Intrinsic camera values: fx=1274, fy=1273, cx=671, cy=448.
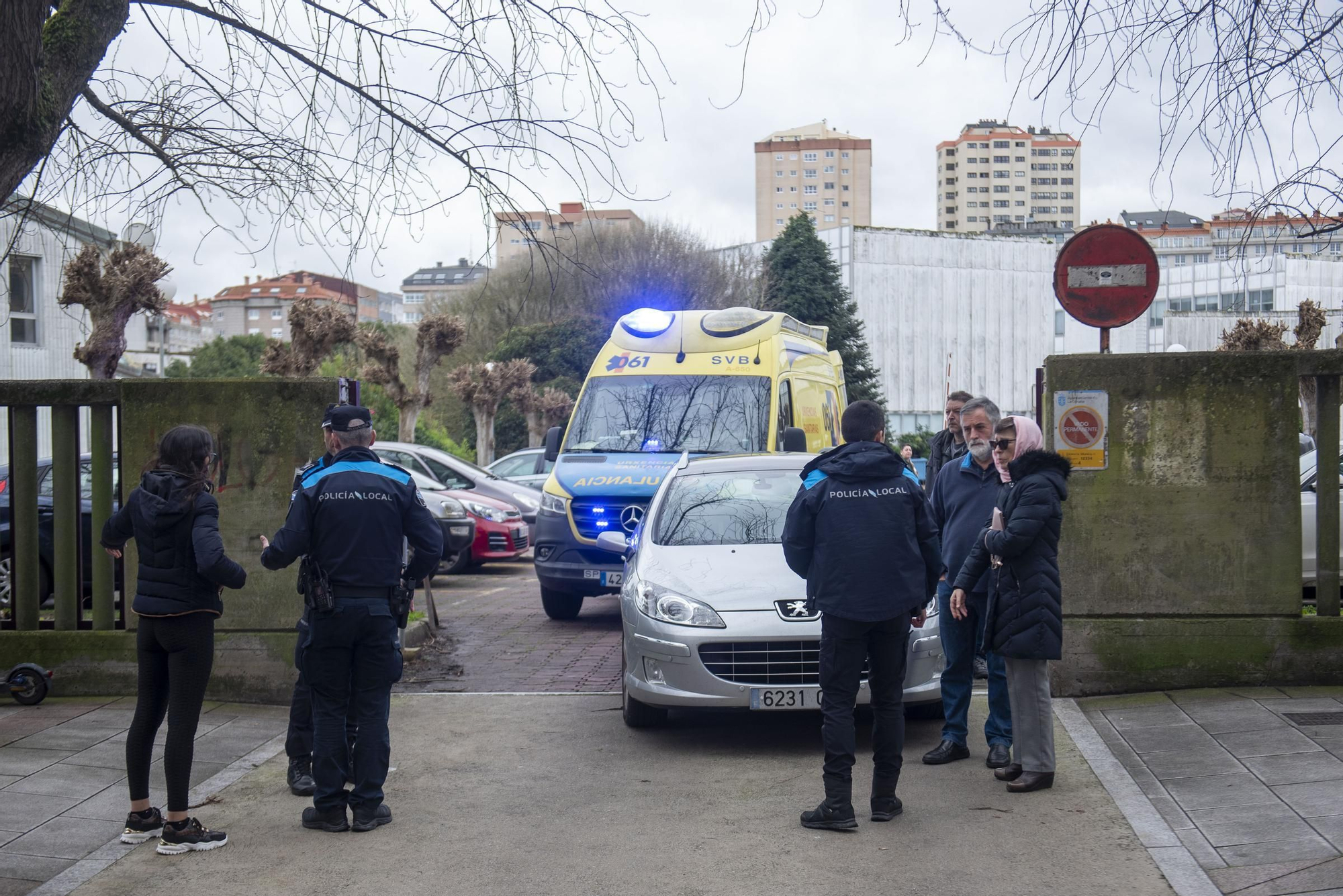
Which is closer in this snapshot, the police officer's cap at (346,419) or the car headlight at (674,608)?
the police officer's cap at (346,419)

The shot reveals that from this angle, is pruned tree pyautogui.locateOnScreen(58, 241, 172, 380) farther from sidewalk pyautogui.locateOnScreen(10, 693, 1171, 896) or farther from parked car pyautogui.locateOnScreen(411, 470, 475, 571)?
sidewalk pyautogui.locateOnScreen(10, 693, 1171, 896)

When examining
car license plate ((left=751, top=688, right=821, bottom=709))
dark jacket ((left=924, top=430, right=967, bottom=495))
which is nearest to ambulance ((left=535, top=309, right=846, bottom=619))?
dark jacket ((left=924, top=430, right=967, bottom=495))

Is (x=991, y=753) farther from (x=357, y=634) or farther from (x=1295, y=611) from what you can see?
(x=357, y=634)

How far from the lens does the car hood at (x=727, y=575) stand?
22.9ft

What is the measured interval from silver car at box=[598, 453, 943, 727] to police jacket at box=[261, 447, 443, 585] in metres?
1.75

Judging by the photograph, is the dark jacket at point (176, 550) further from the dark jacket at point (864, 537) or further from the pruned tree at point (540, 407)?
the pruned tree at point (540, 407)

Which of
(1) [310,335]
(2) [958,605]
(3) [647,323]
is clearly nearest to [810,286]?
(1) [310,335]

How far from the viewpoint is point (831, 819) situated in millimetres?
5438

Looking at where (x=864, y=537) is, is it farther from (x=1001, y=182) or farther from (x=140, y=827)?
(x=1001, y=182)

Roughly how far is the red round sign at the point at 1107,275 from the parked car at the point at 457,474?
10346mm

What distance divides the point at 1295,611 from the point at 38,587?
7833mm

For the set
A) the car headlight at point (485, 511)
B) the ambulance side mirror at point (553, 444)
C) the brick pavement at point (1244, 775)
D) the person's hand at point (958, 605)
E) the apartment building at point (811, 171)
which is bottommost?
the brick pavement at point (1244, 775)

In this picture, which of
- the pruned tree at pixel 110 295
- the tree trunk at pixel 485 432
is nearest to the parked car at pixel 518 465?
the pruned tree at pixel 110 295

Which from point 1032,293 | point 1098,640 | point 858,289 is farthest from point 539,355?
point 1098,640
